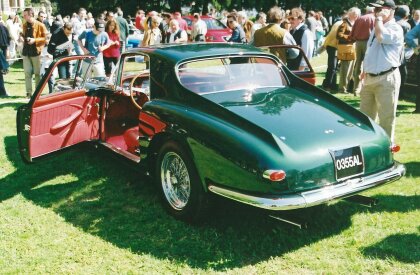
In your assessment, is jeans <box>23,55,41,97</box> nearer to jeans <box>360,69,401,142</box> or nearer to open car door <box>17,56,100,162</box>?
open car door <box>17,56,100,162</box>

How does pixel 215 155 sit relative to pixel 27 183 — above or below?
above

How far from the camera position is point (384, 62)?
6.01 m

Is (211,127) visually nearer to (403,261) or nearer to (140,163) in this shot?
(140,163)

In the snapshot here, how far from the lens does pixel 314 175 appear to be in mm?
3828

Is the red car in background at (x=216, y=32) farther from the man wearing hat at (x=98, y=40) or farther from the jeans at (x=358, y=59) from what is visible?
the man wearing hat at (x=98, y=40)

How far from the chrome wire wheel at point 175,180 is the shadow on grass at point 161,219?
0.19 m

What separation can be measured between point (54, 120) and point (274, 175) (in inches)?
114

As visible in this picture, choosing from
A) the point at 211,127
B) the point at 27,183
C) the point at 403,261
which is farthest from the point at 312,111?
the point at 27,183

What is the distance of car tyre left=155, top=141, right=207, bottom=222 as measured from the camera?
13.9 feet

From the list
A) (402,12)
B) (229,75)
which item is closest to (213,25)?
(402,12)

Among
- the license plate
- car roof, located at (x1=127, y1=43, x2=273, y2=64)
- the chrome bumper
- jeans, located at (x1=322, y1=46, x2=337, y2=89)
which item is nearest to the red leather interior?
car roof, located at (x1=127, y1=43, x2=273, y2=64)

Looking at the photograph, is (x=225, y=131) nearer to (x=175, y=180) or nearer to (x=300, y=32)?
(x=175, y=180)

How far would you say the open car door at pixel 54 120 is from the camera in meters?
5.29

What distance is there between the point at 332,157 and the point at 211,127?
3.37ft
